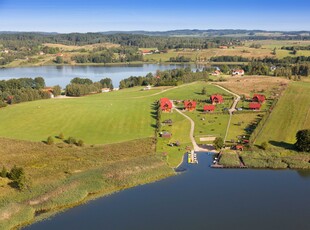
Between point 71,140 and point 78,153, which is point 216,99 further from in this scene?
point 78,153

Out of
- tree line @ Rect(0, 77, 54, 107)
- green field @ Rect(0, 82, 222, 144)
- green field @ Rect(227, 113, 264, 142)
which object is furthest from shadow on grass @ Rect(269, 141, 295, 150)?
tree line @ Rect(0, 77, 54, 107)

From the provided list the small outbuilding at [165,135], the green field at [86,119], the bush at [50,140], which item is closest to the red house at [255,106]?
the green field at [86,119]

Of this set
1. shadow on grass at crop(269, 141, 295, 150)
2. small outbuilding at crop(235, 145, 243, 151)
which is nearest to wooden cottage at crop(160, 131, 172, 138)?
small outbuilding at crop(235, 145, 243, 151)

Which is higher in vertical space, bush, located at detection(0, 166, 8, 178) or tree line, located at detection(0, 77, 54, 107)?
tree line, located at detection(0, 77, 54, 107)

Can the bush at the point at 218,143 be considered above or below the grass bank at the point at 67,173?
above

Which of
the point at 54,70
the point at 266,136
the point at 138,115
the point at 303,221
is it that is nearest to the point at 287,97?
the point at 266,136

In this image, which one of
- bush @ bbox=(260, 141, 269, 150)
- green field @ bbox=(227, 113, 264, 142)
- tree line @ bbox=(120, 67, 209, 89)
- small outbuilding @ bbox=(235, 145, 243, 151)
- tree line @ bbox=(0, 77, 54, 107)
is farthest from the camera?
tree line @ bbox=(120, 67, 209, 89)

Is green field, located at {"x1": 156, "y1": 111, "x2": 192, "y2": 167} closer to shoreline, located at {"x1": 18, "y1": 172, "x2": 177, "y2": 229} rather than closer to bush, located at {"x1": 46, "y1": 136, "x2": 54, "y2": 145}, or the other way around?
shoreline, located at {"x1": 18, "y1": 172, "x2": 177, "y2": 229}

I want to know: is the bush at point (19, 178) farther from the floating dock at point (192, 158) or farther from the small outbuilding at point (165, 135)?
the small outbuilding at point (165, 135)

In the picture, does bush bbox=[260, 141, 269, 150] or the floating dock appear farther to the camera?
bush bbox=[260, 141, 269, 150]

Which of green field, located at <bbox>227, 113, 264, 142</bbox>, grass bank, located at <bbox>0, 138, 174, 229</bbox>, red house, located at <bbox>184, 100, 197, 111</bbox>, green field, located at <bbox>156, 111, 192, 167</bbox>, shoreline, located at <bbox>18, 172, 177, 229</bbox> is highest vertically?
red house, located at <bbox>184, 100, 197, 111</bbox>

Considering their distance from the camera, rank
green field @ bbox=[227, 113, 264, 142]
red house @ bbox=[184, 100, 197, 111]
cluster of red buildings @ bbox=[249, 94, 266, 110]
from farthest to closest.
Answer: red house @ bbox=[184, 100, 197, 111]
cluster of red buildings @ bbox=[249, 94, 266, 110]
green field @ bbox=[227, 113, 264, 142]
